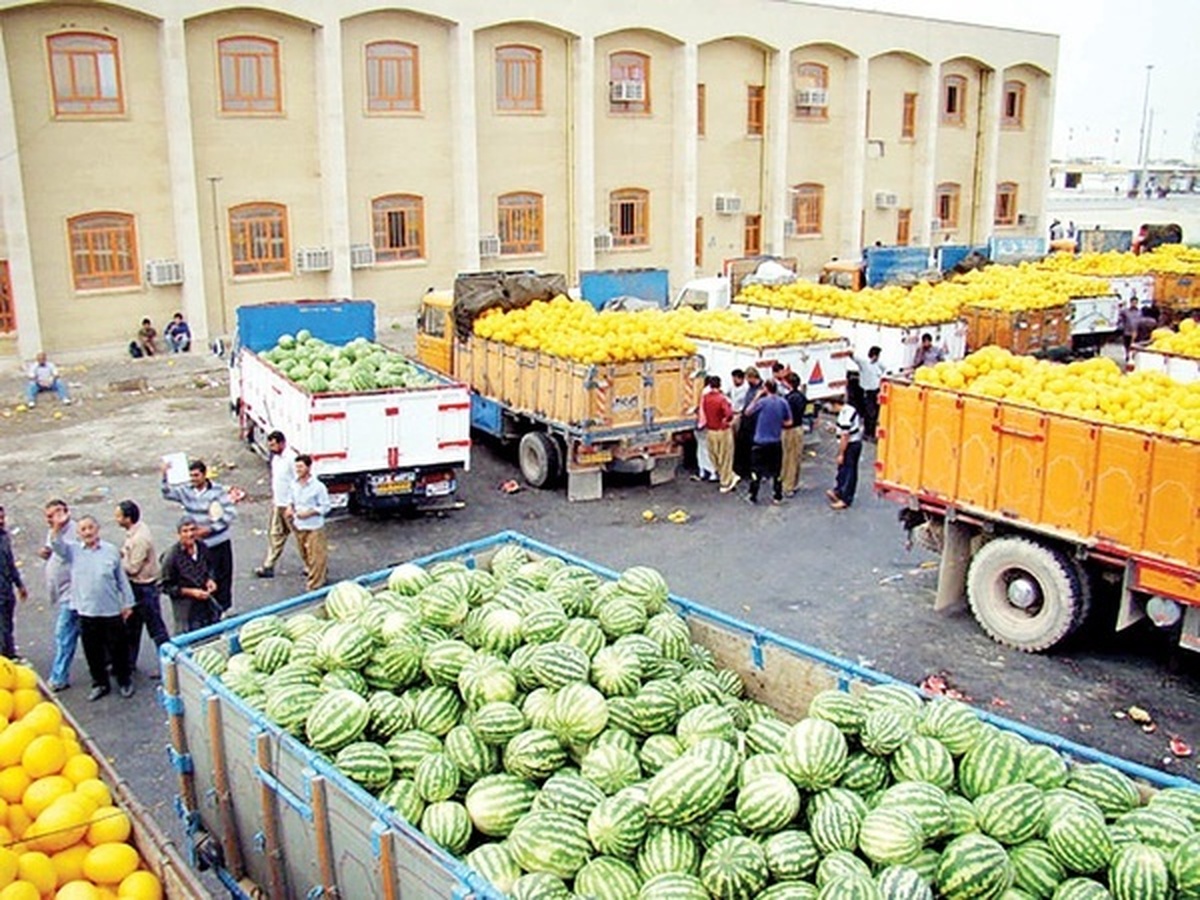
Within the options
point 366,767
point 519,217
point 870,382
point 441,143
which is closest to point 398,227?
point 441,143

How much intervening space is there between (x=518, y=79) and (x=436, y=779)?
27.4 m

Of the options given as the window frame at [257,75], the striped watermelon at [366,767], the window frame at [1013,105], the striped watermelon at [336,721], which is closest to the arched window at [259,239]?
the window frame at [257,75]

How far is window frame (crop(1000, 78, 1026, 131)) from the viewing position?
135ft

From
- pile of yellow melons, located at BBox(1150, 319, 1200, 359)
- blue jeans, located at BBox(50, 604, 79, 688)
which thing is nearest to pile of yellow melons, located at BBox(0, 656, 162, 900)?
blue jeans, located at BBox(50, 604, 79, 688)

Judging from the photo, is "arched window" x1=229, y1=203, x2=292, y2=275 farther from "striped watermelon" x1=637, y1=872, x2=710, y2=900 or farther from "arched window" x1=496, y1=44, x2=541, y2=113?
"striped watermelon" x1=637, y1=872, x2=710, y2=900

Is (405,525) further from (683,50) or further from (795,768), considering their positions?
(683,50)

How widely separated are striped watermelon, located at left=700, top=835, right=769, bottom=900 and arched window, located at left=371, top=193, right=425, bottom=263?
25662mm

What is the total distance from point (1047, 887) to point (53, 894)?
3.92m

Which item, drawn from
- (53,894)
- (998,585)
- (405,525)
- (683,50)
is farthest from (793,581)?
(683,50)

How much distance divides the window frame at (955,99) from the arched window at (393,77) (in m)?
19.9

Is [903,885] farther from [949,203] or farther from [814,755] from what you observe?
[949,203]

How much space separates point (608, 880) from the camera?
4336 millimetres

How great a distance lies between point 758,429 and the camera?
47.2ft

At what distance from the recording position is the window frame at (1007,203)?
4216 centimetres
